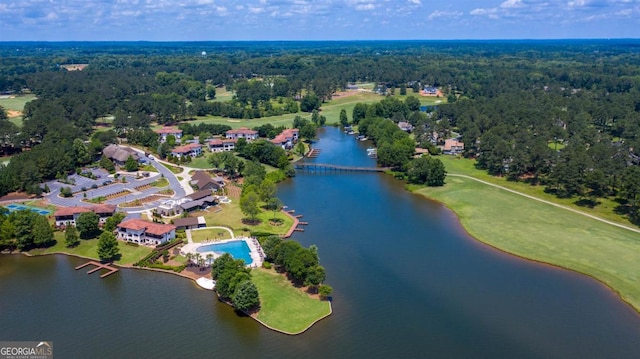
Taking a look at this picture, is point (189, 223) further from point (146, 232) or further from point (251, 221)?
point (251, 221)

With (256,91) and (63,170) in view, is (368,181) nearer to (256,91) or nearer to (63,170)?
(63,170)

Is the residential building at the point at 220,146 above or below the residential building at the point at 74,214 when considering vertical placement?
above

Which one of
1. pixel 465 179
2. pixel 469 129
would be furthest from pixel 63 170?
pixel 469 129

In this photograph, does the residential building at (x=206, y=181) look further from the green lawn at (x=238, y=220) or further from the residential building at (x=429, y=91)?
the residential building at (x=429, y=91)

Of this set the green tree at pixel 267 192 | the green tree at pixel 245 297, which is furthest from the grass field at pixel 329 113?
the green tree at pixel 245 297

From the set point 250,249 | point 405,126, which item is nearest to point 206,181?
point 250,249
